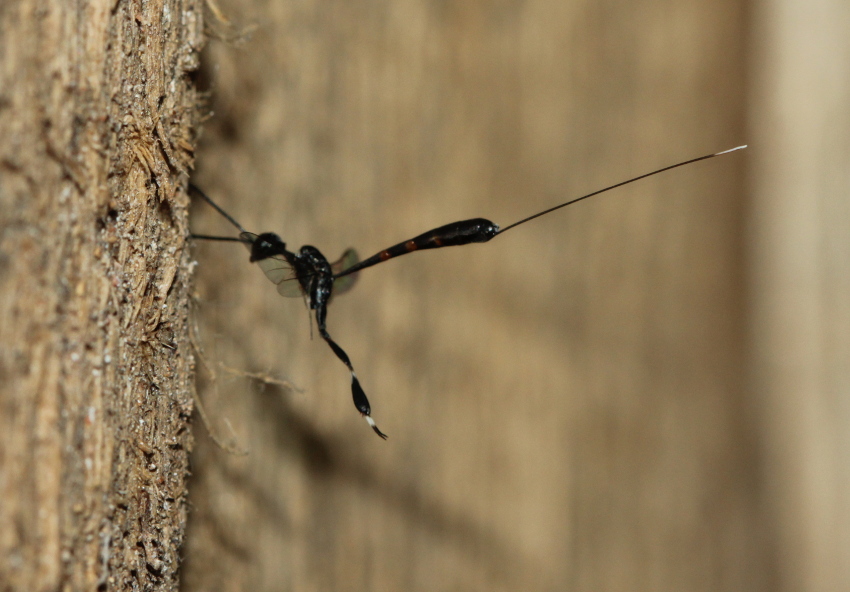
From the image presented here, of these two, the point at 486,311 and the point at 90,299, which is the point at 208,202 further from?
the point at 486,311

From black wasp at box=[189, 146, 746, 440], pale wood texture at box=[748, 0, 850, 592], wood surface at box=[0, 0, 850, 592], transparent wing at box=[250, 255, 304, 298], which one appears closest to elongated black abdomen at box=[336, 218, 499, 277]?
black wasp at box=[189, 146, 746, 440]

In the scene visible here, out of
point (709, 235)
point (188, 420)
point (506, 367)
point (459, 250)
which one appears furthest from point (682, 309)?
point (188, 420)

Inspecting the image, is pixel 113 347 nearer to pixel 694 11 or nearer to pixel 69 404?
pixel 69 404

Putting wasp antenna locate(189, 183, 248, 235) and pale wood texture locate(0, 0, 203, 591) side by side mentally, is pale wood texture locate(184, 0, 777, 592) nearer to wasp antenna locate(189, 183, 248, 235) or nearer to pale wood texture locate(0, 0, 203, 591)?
wasp antenna locate(189, 183, 248, 235)

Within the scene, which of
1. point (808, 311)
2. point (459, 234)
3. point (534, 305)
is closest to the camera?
point (459, 234)

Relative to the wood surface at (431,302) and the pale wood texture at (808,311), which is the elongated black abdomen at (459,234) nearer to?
the wood surface at (431,302)

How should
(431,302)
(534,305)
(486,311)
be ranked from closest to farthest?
1. (431,302)
2. (486,311)
3. (534,305)

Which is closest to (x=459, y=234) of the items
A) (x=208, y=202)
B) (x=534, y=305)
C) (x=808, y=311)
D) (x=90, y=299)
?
(x=208, y=202)
